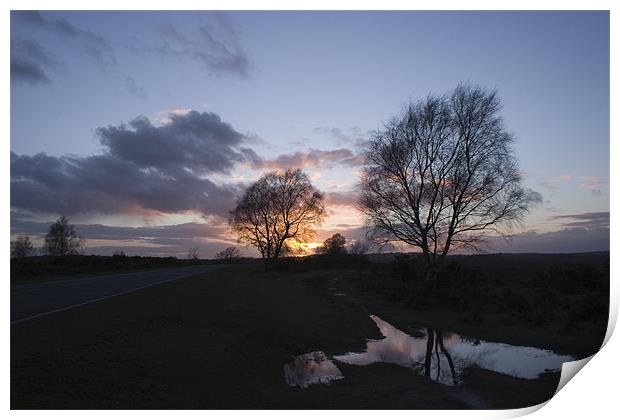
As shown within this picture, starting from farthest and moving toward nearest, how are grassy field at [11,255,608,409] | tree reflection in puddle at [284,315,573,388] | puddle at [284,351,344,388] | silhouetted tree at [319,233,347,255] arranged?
silhouetted tree at [319,233,347,255] → tree reflection in puddle at [284,315,573,388] → puddle at [284,351,344,388] → grassy field at [11,255,608,409]

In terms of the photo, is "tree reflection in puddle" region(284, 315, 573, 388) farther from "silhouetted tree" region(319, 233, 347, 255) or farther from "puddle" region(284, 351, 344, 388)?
"silhouetted tree" region(319, 233, 347, 255)

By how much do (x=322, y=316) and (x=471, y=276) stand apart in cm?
1756

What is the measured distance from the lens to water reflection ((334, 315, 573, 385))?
40.0ft

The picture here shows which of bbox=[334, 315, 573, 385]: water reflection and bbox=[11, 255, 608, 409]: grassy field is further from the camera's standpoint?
bbox=[334, 315, 573, 385]: water reflection

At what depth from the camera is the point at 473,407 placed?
8914 mm

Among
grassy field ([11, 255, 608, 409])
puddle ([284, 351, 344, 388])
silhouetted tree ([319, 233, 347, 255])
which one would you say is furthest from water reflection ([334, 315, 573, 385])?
silhouetted tree ([319, 233, 347, 255])

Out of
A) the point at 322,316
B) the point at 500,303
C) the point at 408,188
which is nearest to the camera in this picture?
the point at 322,316

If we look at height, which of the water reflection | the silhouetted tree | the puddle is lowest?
the water reflection

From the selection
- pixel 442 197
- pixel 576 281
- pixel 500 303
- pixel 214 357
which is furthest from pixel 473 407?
pixel 576 281

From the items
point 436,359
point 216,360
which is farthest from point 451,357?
point 216,360

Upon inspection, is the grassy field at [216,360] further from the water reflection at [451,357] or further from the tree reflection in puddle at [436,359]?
the water reflection at [451,357]

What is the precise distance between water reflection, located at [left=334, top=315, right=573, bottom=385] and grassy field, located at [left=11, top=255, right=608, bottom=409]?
1.91ft

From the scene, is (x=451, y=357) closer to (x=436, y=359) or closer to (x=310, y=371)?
(x=436, y=359)

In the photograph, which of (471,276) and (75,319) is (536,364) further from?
(471,276)
